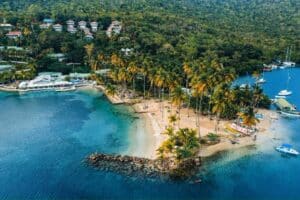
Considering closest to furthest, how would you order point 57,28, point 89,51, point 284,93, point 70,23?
point 284,93, point 89,51, point 57,28, point 70,23

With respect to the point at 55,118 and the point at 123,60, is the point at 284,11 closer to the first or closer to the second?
the point at 123,60

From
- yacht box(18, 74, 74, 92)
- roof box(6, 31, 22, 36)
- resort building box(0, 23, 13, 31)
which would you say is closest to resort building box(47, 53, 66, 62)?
yacht box(18, 74, 74, 92)

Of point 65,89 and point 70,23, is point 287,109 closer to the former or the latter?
point 65,89

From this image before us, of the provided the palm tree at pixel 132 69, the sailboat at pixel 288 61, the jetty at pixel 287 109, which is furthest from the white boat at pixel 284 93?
the palm tree at pixel 132 69

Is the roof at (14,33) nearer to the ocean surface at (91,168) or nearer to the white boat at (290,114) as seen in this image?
the ocean surface at (91,168)

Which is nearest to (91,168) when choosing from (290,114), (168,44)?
(290,114)

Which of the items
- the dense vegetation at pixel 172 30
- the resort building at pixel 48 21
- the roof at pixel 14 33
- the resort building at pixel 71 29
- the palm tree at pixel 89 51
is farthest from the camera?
the resort building at pixel 48 21
